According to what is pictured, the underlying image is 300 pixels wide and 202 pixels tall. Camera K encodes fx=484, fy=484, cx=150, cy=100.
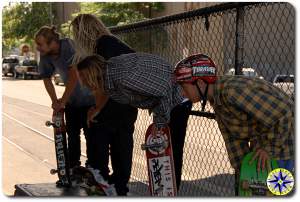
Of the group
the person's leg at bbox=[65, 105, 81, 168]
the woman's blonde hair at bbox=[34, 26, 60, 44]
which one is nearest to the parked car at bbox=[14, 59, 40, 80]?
the person's leg at bbox=[65, 105, 81, 168]

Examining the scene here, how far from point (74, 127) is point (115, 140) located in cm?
89

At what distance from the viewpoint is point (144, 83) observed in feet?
11.6

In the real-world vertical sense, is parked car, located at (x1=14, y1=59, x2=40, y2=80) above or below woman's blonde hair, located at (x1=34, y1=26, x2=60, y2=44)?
below

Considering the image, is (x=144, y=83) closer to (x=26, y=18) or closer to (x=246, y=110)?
(x=246, y=110)

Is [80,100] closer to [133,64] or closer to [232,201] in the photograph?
[133,64]

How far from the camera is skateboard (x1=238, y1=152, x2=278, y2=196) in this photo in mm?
3023

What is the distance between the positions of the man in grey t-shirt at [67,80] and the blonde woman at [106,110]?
0.36 meters

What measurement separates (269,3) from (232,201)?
62.9 inches

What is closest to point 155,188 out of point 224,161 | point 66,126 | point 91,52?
point 91,52

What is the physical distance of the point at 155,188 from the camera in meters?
3.80

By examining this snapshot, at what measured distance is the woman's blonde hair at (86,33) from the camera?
4.25m

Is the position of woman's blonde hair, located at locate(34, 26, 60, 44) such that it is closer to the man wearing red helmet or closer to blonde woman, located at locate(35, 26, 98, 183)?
blonde woman, located at locate(35, 26, 98, 183)

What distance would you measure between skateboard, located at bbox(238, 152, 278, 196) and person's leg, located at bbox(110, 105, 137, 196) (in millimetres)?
1415

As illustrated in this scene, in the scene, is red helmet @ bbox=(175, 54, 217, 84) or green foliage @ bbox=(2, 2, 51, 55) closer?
red helmet @ bbox=(175, 54, 217, 84)
